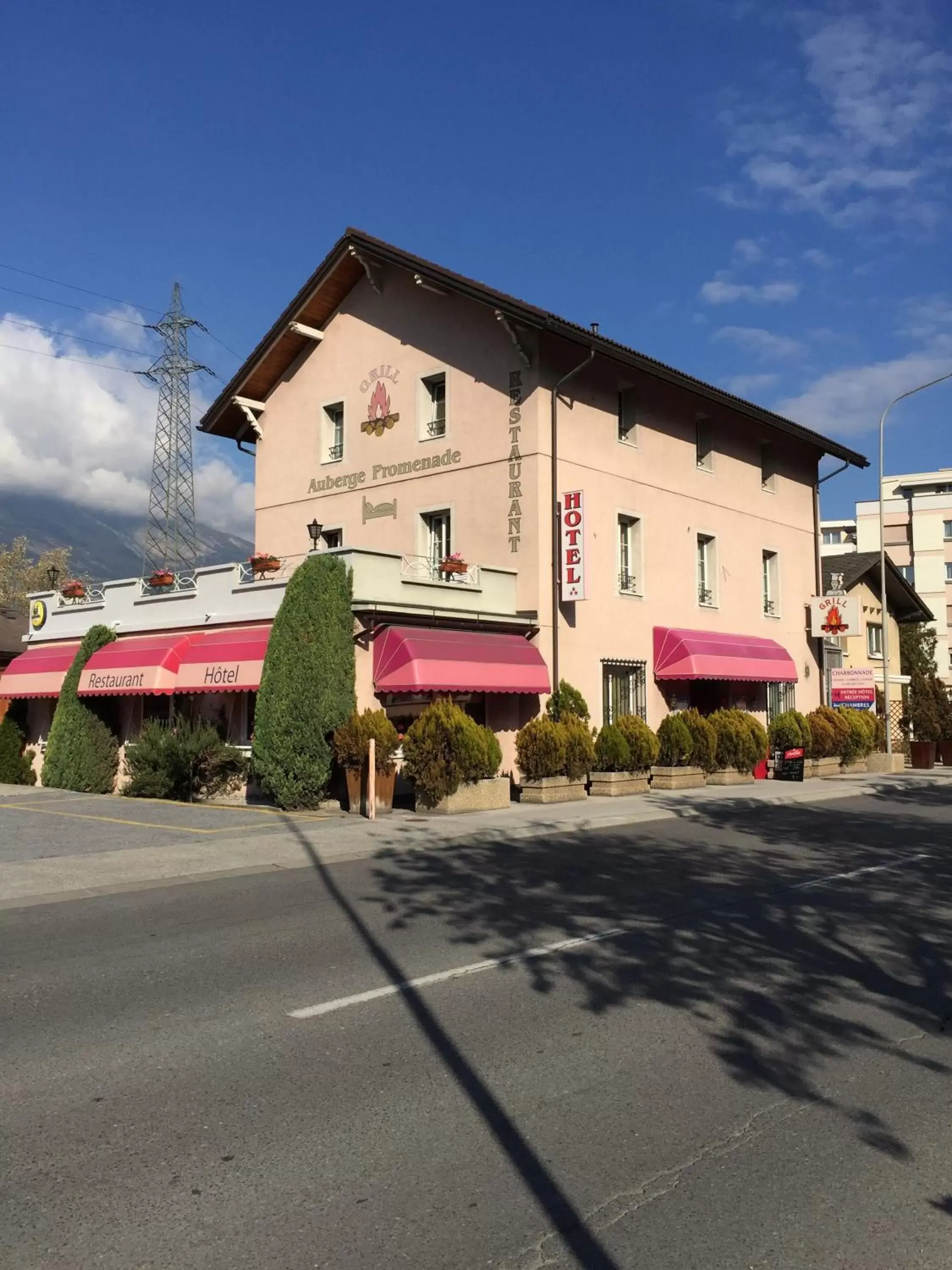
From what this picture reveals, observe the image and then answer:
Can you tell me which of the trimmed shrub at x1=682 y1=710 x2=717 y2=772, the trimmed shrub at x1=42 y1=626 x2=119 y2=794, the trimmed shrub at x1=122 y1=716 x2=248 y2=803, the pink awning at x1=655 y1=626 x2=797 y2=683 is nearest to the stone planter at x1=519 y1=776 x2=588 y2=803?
the trimmed shrub at x1=682 y1=710 x2=717 y2=772

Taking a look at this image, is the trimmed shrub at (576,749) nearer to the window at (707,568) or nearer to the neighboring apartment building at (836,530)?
the window at (707,568)

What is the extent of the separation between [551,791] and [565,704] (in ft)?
7.25

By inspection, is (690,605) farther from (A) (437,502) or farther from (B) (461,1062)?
(B) (461,1062)

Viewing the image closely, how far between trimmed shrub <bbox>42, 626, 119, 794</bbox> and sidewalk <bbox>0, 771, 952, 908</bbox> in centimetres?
58

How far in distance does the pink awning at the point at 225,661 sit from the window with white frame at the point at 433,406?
245 inches

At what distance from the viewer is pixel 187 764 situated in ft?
67.0

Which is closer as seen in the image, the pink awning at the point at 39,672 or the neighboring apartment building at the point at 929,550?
the pink awning at the point at 39,672

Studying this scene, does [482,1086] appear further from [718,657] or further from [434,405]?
[718,657]

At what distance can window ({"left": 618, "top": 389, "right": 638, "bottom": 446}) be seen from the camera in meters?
23.8

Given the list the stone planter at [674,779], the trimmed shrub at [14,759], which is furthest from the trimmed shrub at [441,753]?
the trimmed shrub at [14,759]

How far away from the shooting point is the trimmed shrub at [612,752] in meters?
20.9

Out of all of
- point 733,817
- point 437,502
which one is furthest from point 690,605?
point 733,817

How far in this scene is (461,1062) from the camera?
5.28 metres

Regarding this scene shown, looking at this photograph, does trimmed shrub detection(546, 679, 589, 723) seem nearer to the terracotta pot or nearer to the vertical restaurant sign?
the vertical restaurant sign
